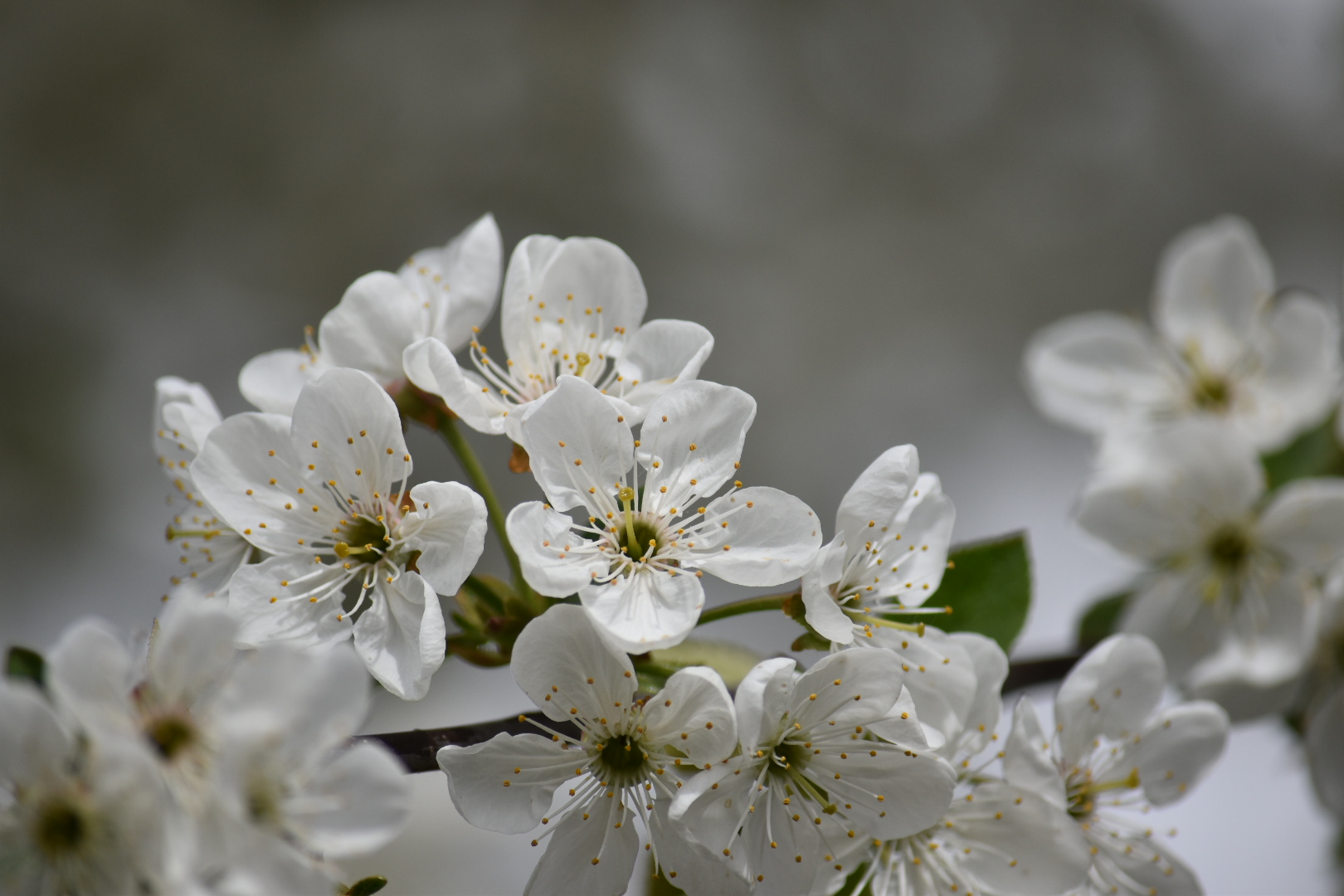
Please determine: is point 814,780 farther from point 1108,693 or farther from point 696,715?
point 1108,693

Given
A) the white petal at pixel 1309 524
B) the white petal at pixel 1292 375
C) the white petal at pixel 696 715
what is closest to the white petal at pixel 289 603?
the white petal at pixel 696 715

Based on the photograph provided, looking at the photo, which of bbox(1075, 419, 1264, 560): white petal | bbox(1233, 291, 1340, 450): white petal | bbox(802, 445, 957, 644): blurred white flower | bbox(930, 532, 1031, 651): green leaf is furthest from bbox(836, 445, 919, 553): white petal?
bbox(1233, 291, 1340, 450): white petal

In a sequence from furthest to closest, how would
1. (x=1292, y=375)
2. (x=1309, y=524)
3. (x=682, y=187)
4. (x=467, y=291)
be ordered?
(x=682, y=187) < (x=1292, y=375) < (x=1309, y=524) < (x=467, y=291)

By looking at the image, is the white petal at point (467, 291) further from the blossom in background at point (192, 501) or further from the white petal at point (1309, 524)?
the white petal at point (1309, 524)

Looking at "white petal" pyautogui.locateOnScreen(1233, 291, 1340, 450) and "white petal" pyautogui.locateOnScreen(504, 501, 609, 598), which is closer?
"white petal" pyautogui.locateOnScreen(504, 501, 609, 598)

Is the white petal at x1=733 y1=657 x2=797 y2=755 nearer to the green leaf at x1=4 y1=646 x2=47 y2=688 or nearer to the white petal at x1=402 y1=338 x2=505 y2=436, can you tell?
the white petal at x1=402 y1=338 x2=505 y2=436

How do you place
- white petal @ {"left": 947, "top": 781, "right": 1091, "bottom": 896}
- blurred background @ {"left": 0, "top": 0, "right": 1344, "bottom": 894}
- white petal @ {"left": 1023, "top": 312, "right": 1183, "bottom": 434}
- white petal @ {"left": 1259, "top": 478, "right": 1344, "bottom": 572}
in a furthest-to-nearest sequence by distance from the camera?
blurred background @ {"left": 0, "top": 0, "right": 1344, "bottom": 894}, white petal @ {"left": 1023, "top": 312, "right": 1183, "bottom": 434}, white petal @ {"left": 1259, "top": 478, "right": 1344, "bottom": 572}, white petal @ {"left": 947, "top": 781, "right": 1091, "bottom": 896}

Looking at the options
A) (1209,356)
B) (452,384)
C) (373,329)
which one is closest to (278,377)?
(373,329)
